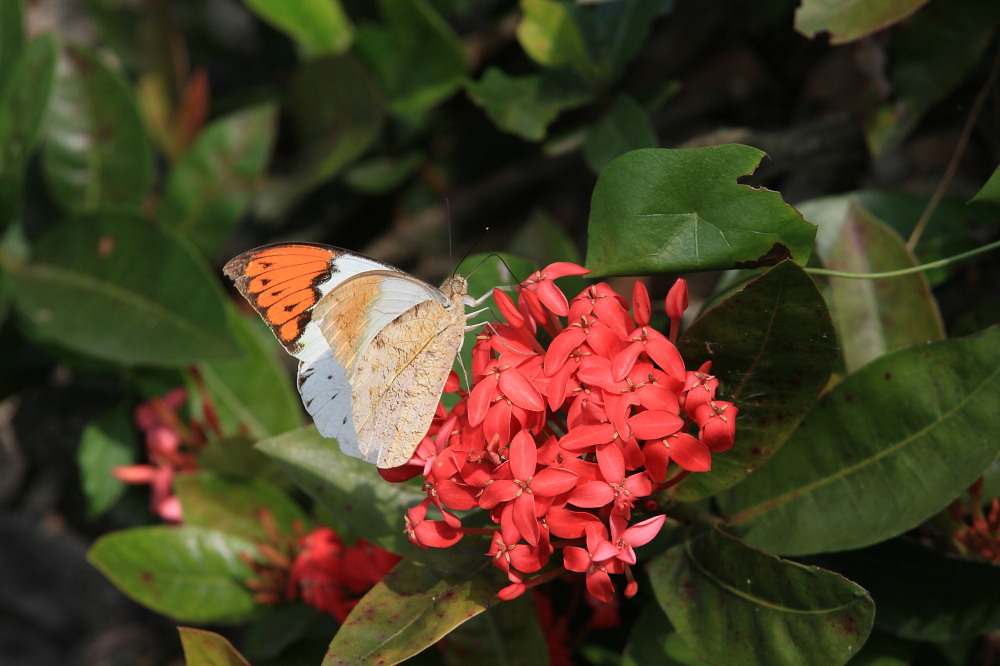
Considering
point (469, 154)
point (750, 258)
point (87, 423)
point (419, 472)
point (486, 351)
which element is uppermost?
point (750, 258)

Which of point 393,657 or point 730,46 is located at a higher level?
point 730,46

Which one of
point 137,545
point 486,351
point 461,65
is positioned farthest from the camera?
point 461,65

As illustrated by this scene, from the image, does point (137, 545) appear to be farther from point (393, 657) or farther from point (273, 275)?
point (393, 657)

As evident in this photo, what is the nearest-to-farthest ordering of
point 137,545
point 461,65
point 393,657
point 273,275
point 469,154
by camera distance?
point 393,657 < point 273,275 < point 137,545 < point 461,65 < point 469,154

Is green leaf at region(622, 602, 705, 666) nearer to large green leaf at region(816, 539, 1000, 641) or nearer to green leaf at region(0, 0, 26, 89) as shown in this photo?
large green leaf at region(816, 539, 1000, 641)

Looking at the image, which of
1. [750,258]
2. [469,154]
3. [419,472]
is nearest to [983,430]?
[750,258]

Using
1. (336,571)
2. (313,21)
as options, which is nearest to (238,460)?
(336,571)
